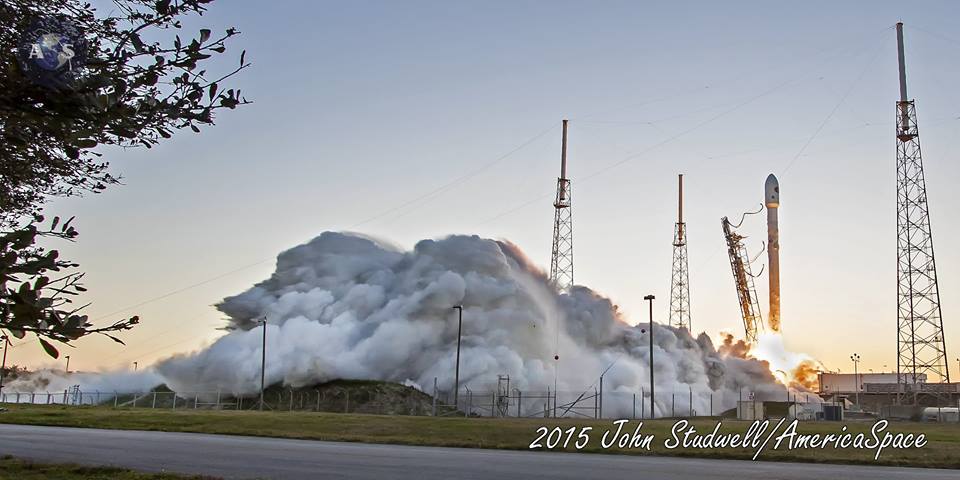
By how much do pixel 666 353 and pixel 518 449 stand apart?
234ft

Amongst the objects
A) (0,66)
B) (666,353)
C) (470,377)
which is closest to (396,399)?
(470,377)

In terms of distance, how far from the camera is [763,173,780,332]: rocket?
10481 cm

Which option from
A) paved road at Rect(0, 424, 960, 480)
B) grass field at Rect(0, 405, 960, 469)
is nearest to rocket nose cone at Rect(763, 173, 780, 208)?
grass field at Rect(0, 405, 960, 469)

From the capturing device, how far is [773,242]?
105 meters

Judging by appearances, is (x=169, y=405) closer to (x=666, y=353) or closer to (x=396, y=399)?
(x=396, y=399)

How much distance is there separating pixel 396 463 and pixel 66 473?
725 centimetres

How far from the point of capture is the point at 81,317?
21.3 ft

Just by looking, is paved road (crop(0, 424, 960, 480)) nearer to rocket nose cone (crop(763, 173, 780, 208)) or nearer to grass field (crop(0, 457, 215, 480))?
grass field (crop(0, 457, 215, 480))

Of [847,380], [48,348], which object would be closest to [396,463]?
[48,348]

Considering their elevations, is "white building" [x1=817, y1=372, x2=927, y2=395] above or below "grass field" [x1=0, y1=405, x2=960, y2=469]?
above

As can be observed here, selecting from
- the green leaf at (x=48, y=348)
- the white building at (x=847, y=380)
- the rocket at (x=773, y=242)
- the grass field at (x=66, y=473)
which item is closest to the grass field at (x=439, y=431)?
the grass field at (x=66, y=473)

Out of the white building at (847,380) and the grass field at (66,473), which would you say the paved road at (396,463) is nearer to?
the grass field at (66,473)

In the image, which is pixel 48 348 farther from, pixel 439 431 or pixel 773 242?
pixel 773 242

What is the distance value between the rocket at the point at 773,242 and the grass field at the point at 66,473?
3764 inches
